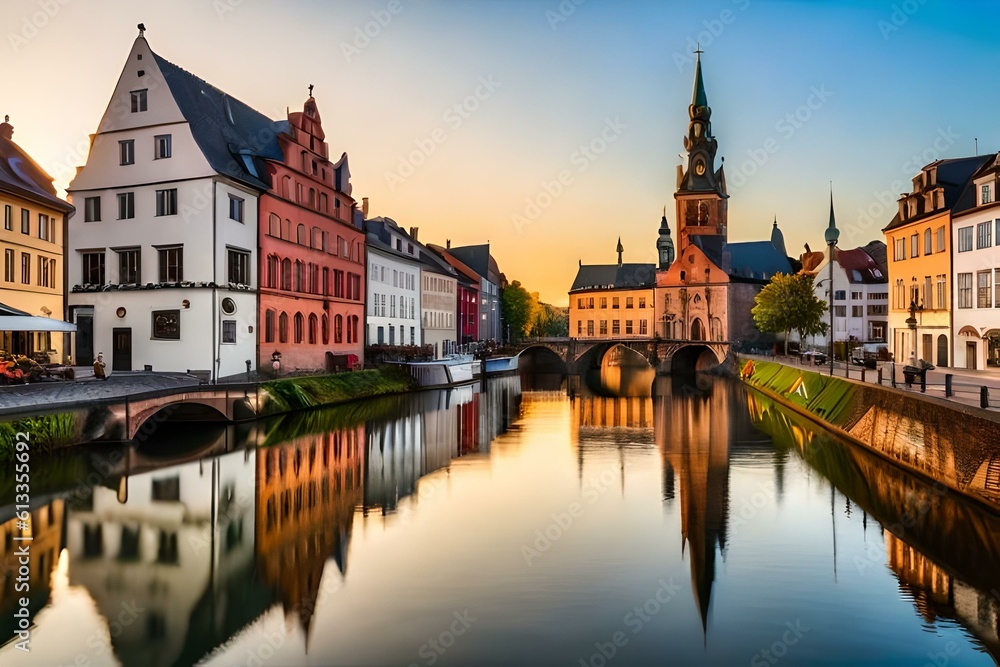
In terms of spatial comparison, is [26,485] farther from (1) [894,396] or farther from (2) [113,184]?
(1) [894,396]

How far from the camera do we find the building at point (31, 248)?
2981 cm

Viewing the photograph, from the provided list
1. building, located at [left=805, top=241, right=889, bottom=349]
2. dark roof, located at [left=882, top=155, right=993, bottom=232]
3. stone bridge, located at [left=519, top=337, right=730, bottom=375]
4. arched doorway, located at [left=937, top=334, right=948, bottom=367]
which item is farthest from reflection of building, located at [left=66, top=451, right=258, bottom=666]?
building, located at [left=805, top=241, right=889, bottom=349]

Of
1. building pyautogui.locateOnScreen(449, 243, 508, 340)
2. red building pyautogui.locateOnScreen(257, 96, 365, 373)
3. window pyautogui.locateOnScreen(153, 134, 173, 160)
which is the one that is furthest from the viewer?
building pyautogui.locateOnScreen(449, 243, 508, 340)

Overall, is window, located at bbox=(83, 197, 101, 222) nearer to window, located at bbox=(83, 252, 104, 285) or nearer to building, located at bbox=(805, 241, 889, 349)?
window, located at bbox=(83, 252, 104, 285)

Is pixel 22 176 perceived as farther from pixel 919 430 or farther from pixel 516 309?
pixel 516 309

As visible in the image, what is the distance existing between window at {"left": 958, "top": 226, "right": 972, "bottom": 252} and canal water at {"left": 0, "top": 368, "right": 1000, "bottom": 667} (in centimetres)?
1616

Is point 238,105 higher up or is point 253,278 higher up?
point 238,105

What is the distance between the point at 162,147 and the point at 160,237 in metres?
4.39

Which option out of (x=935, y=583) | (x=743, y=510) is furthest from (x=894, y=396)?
(x=935, y=583)

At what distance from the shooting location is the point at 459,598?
12.2 meters

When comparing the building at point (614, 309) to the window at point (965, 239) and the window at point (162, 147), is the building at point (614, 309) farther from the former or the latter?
the window at point (162, 147)

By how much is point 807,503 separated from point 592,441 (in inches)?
508

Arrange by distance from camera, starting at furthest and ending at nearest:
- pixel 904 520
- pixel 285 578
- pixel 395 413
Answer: pixel 395 413 → pixel 904 520 → pixel 285 578

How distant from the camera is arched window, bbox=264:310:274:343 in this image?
37425mm
